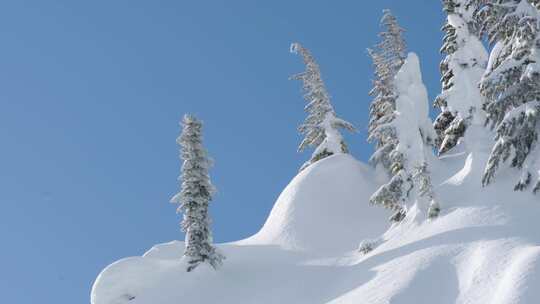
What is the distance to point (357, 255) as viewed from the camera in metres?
29.0

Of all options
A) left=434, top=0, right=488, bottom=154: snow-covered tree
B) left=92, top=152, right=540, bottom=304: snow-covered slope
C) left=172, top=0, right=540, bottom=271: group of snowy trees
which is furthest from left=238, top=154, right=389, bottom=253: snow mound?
left=434, top=0, right=488, bottom=154: snow-covered tree

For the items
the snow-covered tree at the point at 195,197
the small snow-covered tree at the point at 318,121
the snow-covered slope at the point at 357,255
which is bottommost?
the snow-covered slope at the point at 357,255

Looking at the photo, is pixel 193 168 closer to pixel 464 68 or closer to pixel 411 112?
pixel 411 112

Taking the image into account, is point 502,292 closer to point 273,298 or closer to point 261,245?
point 273,298

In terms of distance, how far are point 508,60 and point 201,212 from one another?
17173 mm

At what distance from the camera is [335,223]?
34.2 m

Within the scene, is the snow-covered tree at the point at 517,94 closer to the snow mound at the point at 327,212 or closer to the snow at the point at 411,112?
the snow at the point at 411,112

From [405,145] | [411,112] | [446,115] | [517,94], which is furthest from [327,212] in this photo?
[517,94]

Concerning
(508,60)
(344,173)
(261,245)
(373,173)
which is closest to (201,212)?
(261,245)

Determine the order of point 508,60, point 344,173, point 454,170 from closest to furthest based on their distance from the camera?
point 508,60, point 454,170, point 344,173

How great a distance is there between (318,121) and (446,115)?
1029cm

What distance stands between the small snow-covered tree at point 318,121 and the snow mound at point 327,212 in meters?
3.93

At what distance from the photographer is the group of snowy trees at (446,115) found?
23.8 m

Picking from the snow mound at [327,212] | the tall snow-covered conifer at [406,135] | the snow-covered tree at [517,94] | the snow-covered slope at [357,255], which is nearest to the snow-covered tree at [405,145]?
the tall snow-covered conifer at [406,135]
